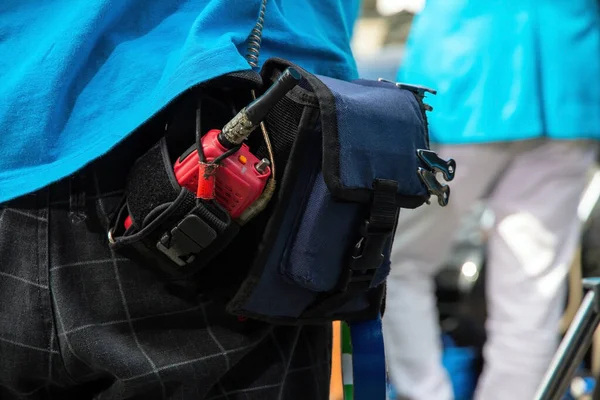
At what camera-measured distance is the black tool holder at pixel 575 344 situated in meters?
0.95

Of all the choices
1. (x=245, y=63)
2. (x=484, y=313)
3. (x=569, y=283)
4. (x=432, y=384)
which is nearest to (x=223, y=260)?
(x=245, y=63)

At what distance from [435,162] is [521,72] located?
2.51 feet

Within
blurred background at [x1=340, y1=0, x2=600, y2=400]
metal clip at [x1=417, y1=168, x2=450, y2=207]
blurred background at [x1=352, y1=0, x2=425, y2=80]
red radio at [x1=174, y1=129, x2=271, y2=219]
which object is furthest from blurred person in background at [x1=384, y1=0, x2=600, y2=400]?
red radio at [x1=174, y1=129, x2=271, y2=219]

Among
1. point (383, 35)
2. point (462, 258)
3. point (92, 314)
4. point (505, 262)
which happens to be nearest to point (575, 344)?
point (505, 262)

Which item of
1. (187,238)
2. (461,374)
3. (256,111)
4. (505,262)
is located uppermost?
(256,111)

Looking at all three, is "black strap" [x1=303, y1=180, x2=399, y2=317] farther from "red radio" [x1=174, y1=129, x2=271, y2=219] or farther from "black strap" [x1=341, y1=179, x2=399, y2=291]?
"red radio" [x1=174, y1=129, x2=271, y2=219]

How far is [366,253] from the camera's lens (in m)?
0.58

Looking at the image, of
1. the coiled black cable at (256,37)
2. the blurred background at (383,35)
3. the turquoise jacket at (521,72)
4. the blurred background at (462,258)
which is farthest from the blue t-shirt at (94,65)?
the blurred background at (383,35)

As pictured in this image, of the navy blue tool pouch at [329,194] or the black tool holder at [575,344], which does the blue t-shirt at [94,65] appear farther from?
the black tool holder at [575,344]

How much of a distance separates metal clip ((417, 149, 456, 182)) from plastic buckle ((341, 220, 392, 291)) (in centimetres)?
8

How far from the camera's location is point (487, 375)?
1.45 m

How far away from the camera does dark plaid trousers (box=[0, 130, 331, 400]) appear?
0.57 m

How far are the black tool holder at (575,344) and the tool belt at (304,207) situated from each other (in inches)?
18.9

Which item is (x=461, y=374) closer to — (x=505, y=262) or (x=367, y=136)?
(x=505, y=262)
